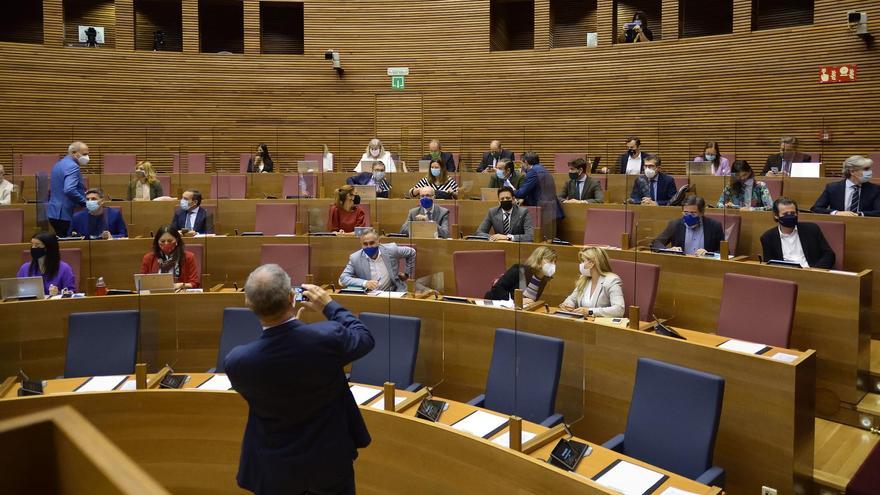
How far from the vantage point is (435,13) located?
485 inches

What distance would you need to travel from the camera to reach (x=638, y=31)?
36.5 ft

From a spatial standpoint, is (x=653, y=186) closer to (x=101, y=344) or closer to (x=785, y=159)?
(x=785, y=159)

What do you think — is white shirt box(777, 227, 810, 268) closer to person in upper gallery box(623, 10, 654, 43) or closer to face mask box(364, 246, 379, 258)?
face mask box(364, 246, 379, 258)

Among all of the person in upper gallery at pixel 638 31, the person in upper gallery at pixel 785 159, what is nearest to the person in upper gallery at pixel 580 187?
the person in upper gallery at pixel 785 159

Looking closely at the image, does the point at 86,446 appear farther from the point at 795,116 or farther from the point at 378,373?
the point at 795,116

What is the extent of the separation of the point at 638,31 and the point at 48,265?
29.2 ft

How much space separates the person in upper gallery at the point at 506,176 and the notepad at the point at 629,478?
5194 millimetres

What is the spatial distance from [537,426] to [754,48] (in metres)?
8.59

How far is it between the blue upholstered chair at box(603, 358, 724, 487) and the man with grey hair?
6.14m

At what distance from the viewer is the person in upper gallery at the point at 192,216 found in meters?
7.33

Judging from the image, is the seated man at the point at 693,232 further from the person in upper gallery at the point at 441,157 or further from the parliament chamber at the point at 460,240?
the person in upper gallery at the point at 441,157

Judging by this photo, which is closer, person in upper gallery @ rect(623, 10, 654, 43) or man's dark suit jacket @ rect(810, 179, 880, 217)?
man's dark suit jacket @ rect(810, 179, 880, 217)

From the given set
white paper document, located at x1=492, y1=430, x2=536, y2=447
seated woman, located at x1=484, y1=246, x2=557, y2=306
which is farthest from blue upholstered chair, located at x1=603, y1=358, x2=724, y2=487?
seated woman, located at x1=484, y1=246, x2=557, y2=306

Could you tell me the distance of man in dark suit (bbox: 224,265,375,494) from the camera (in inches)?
93.4
